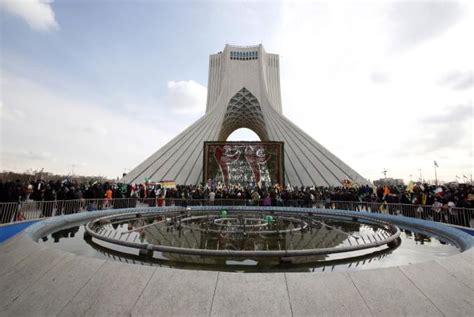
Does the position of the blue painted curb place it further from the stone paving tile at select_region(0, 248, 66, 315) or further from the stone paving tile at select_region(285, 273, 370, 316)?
the stone paving tile at select_region(285, 273, 370, 316)

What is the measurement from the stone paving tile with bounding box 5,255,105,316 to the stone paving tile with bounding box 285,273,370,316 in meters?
1.89

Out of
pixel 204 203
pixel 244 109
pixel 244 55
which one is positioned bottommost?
pixel 204 203

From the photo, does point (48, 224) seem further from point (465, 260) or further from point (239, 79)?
point (239, 79)

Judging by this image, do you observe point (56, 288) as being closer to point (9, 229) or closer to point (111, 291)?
point (111, 291)

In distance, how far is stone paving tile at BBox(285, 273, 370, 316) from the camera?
2.04m

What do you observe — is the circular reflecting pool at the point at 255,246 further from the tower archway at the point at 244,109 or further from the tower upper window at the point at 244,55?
the tower upper window at the point at 244,55

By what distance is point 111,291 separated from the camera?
2236 mm

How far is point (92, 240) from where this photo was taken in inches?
184

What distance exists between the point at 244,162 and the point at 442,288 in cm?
1873

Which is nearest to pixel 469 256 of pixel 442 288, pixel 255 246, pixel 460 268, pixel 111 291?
pixel 460 268

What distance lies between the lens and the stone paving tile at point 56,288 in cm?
217

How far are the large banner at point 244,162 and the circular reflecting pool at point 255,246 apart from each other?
43.9 ft

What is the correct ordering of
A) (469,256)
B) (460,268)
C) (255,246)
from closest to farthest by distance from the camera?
(460,268)
(469,256)
(255,246)

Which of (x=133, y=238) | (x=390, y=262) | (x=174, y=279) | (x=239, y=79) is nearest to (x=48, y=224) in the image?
(x=133, y=238)
